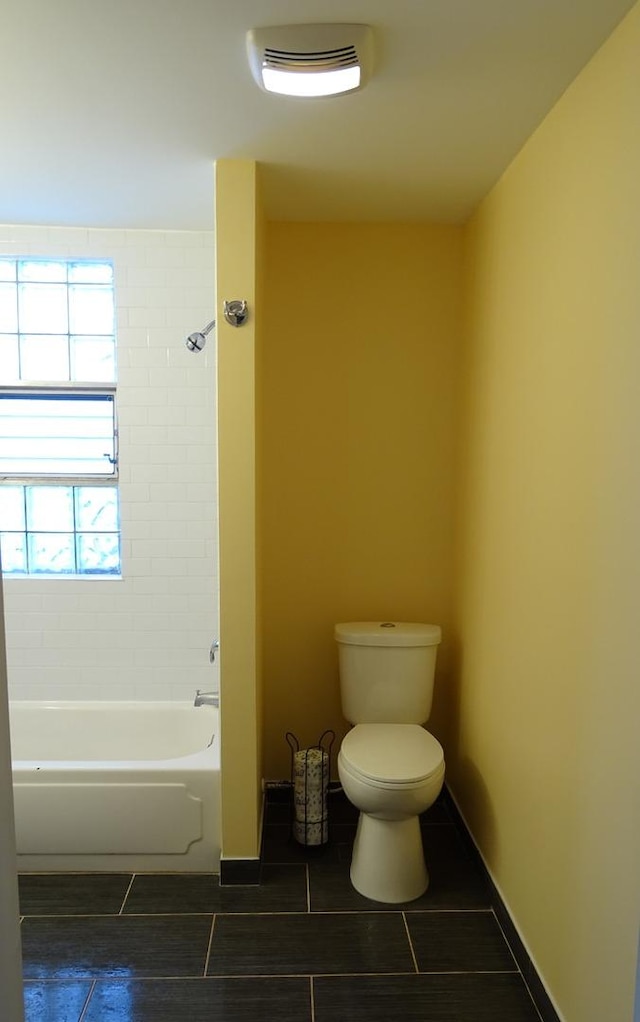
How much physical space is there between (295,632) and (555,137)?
2.06m

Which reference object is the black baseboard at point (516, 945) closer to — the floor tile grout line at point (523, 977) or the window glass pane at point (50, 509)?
the floor tile grout line at point (523, 977)

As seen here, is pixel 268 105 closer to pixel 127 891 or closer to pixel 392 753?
pixel 392 753

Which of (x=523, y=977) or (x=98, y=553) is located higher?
(x=98, y=553)

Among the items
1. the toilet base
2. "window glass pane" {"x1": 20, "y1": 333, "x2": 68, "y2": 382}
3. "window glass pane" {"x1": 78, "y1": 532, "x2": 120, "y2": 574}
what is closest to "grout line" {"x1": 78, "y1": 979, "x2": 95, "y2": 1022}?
the toilet base

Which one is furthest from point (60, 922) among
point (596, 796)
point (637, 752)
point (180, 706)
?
point (637, 752)

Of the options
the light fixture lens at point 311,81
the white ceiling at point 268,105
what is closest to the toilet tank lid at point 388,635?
the white ceiling at point 268,105

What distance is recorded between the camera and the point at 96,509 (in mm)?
3238

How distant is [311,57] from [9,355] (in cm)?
215

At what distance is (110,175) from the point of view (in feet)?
7.70

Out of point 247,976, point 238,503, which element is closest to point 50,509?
point 238,503

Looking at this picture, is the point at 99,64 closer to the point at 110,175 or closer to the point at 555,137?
the point at 110,175

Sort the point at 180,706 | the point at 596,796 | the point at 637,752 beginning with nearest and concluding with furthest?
the point at 637,752, the point at 596,796, the point at 180,706

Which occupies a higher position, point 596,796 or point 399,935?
point 596,796

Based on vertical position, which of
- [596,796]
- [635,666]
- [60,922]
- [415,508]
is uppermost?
[415,508]
